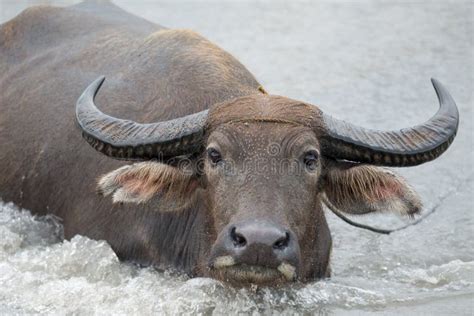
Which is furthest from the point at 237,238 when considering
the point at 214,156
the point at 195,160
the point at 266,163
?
the point at 195,160

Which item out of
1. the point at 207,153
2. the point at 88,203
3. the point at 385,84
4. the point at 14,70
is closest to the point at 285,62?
the point at 385,84

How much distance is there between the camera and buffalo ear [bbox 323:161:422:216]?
7684mm

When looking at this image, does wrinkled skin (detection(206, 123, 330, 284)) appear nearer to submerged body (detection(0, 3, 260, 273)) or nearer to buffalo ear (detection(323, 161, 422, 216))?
buffalo ear (detection(323, 161, 422, 216))

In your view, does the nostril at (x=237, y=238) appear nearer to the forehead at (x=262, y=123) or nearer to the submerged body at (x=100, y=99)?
the forehead at (x=262, y=123)

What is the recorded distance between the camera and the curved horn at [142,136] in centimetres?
753

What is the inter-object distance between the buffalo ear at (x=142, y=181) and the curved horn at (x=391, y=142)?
106 cm

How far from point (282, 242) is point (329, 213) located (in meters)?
4.21

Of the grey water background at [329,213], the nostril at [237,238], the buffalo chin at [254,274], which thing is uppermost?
the nostril at [237,238]

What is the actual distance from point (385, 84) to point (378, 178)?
649cm

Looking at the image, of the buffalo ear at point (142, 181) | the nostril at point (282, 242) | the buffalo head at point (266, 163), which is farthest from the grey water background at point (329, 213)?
the nostril at point (282, 242)

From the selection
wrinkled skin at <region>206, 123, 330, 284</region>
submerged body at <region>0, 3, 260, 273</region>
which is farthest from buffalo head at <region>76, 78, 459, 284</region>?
submerged body at <region>0, 3, 260, 273</region>

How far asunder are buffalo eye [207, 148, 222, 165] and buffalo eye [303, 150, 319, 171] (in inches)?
23.0

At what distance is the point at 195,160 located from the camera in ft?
25.2

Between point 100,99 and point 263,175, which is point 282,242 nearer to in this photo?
point 263,175
